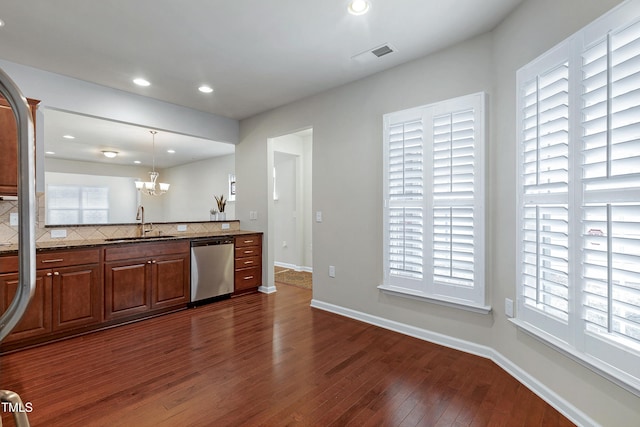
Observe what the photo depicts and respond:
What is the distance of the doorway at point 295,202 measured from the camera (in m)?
6.07

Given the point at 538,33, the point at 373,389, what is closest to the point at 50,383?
the point at 373,389

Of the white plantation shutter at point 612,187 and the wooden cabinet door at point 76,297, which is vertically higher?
the white plantation shutter at point 612,187

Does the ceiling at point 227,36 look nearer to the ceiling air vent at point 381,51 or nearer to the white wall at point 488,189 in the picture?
the ceiling air vent at point 381,51

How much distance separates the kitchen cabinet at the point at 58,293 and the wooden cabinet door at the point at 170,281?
0.57m

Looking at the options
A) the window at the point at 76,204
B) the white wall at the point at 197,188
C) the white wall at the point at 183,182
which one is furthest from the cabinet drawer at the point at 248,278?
the window at the point at 76,204

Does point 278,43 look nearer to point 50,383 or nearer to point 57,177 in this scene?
point 50,383

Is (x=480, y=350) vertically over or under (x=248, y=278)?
under

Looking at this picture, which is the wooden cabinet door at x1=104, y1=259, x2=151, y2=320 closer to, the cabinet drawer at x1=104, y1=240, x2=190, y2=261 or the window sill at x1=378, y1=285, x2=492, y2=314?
the cabinet drawer at x1=104, y1=240, x2=190, y2=261

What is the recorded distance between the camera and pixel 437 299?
2.84 m

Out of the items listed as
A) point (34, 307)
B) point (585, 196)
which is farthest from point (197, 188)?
point (585, 196)

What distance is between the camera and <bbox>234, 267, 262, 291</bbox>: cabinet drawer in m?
4.47

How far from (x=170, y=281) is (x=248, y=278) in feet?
3.75

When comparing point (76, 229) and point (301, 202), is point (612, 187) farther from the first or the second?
point (301, 202)

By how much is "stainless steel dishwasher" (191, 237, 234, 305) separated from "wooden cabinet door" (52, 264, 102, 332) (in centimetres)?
104
